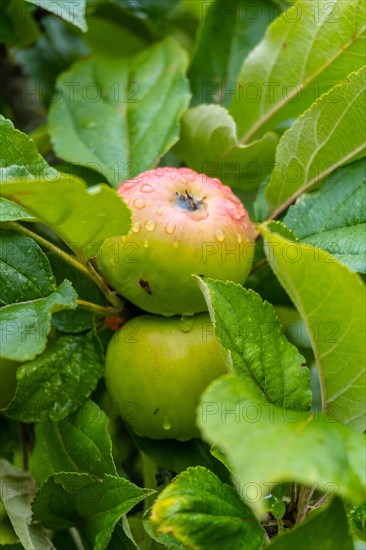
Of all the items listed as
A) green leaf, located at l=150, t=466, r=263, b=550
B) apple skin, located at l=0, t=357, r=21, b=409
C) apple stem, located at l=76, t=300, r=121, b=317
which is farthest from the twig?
green leaf, located at l=150, t=466, r=263, b=550

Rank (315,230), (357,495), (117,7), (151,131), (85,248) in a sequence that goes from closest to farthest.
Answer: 1. (357,495)
2. (85,248)
3. (315,230)
4. (151,131)
5. (117,7)

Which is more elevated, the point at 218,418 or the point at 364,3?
the point at 364,3

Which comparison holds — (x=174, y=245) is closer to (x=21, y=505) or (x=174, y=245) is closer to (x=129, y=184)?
(x=129, y=184)

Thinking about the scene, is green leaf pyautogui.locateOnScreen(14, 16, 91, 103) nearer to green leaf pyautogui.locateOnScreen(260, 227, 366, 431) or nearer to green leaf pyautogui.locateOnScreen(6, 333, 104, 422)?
green leaf pyautogui.locateOnScreen(6, 333, 104, 422)

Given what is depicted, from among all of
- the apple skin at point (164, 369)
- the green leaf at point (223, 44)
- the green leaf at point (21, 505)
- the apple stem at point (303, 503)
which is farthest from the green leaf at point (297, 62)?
the green leaf at point (21, 505)

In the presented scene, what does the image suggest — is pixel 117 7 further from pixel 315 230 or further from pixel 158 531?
pixel 158 531

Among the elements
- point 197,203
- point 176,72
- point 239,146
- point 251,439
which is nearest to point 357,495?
point 251,439

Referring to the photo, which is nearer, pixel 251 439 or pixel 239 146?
pixel 251 439
